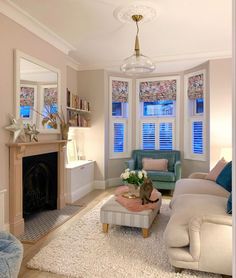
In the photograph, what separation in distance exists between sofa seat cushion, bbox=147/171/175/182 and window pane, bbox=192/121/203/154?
2.71 feet

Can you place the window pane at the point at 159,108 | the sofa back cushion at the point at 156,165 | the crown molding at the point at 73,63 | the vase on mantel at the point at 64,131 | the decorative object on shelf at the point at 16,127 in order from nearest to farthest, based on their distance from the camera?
the decorative object on shelf at the point at 16,127, the vase on mantel at the point at 64,131, the crown molding at the point at 73,63, the sofa back cushion at the point at 156,165, the window pane at the point at 159,108

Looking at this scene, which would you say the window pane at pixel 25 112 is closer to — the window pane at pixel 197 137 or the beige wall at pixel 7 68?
the beige wall at pixel 7 68

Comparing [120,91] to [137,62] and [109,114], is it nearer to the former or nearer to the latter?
[109,114]

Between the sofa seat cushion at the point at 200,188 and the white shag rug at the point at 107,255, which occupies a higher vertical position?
the sofa seat cushion at the point at 200,188

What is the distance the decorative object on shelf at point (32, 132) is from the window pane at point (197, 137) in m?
→ 3.31

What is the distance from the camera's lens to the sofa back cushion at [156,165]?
505cm

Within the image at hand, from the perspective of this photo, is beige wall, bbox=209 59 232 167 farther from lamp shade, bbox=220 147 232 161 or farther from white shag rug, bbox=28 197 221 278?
white shag rug, bbox=28 197 221 278

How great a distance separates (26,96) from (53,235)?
6.13 feet

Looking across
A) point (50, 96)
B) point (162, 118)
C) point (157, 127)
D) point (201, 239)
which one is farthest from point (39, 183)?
point (162, 118)

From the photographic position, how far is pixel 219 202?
2402mm

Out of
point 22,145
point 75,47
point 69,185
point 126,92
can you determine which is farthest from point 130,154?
point 22,145

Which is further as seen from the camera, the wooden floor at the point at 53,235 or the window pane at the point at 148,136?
the window pane at the point at 148,136

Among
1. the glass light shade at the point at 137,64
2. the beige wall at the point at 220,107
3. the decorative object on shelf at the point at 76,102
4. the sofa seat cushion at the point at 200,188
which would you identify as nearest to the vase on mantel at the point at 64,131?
the decorative object on shelf at the point at 76,102

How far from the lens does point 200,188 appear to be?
3.28 meters
